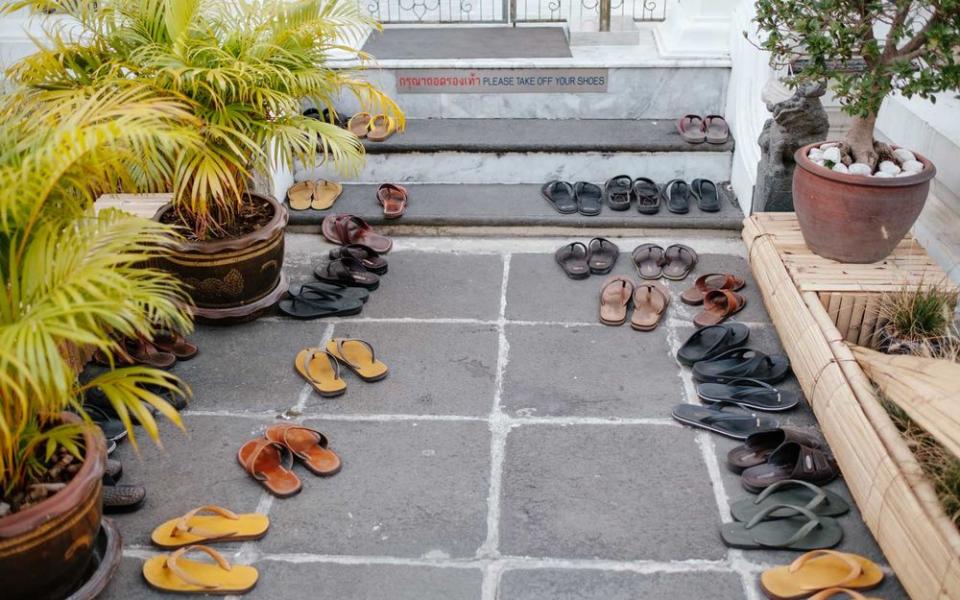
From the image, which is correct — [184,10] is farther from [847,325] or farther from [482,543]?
[847,325]

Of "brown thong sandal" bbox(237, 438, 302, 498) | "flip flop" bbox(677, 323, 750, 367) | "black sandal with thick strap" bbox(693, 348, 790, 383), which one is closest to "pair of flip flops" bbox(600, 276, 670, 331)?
"flip flop" bbox(677, 323, 750, 367)

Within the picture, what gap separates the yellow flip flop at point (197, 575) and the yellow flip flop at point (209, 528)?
8 cm

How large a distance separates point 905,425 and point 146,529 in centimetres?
262

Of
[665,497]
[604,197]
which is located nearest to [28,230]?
[665,497]

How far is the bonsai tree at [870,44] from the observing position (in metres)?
3.61

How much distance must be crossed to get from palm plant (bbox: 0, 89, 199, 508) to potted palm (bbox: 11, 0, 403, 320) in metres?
0.90

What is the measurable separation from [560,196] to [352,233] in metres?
1.24

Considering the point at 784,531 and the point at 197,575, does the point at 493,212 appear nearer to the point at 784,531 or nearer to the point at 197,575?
the point at 784,531

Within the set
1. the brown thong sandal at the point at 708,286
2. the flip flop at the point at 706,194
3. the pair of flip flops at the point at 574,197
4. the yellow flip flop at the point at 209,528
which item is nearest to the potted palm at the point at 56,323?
the yellow flip flop at the point at 209,528

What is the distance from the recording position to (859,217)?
4.03m

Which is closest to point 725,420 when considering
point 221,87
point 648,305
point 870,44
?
point 648,305

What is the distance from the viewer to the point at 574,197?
5406 mm

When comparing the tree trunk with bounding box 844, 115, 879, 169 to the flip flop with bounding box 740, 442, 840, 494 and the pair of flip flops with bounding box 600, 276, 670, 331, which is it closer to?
the pair of flip flops with bounding box 600, 276, 670, 331

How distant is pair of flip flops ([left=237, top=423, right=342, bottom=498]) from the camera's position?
10.9 ft
